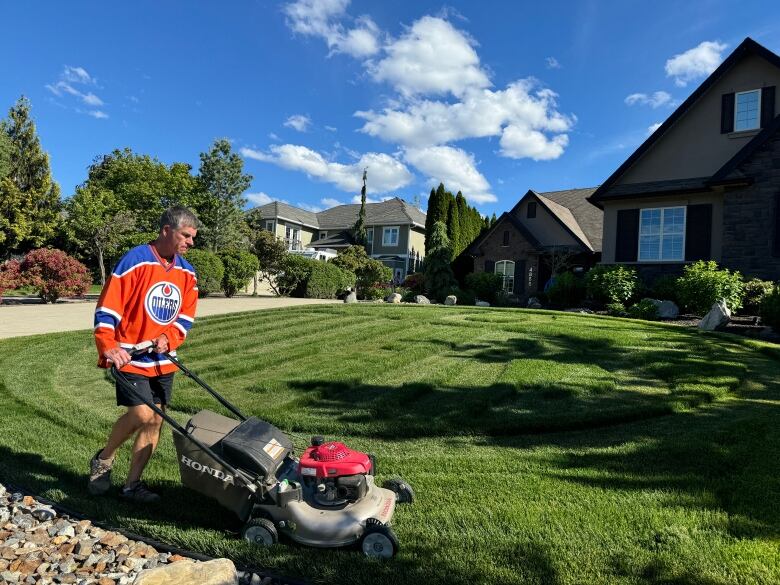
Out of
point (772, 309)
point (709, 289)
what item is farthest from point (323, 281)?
point (772, 309)

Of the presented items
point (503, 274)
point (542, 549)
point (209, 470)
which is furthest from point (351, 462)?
point (503, 274)

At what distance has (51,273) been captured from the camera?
57.9 feet

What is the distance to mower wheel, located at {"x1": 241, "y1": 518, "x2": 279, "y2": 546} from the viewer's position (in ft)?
9.07

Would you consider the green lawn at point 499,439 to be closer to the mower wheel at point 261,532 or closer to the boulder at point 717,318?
the mower wheel at point 261,532

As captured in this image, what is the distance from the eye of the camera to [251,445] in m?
2.79

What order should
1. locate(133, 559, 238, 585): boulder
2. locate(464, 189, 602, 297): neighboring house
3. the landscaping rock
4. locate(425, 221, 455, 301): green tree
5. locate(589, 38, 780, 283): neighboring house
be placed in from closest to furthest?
locate(133, 559, 238, 585): boulder < locate(589, 38, 780, 283): neighboring house < the landscaping rock < locate(464, 189, 602, 297): neighboring house < locate(425, 221, 455, 301): green tree

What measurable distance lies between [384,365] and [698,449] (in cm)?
378

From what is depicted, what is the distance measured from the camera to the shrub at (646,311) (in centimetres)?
1259

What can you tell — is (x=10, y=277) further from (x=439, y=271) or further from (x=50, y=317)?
(x=439, y=271)

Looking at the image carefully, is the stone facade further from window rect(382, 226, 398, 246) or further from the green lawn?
window rect(382, 226, 398, 246)

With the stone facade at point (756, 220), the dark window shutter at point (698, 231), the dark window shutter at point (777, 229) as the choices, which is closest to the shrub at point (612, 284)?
the dark window shutter at point (698, 231)

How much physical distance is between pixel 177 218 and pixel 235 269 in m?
19.6

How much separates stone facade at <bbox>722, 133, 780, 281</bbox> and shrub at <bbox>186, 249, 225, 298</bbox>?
17677mm

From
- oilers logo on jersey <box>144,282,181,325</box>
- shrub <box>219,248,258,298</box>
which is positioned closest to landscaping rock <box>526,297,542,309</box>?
shrub <box>219,248,258,298</box>
